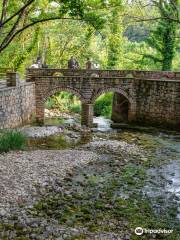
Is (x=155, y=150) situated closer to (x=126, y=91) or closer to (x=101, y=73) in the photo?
(x=126, y=91)

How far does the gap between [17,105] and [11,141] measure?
231 inches

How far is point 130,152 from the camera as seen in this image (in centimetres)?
1909

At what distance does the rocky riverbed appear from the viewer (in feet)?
33.4

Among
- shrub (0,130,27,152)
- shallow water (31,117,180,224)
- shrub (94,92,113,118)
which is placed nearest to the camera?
shallow water (31,117,180,224)

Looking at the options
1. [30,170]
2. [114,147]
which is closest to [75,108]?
[114,147]

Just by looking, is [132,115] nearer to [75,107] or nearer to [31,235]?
[75,107]

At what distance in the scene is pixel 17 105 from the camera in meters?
22.7

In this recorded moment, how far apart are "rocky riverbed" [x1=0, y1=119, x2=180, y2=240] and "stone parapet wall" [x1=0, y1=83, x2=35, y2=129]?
2372 mm

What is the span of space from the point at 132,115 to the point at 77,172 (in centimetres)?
1248

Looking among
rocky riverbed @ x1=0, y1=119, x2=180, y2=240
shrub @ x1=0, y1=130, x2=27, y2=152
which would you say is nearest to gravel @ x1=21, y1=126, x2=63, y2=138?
rocky riverbed @ x1=0, y1=119, x2=180, y2=240

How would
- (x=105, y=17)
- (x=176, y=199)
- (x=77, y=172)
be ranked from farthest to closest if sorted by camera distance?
(x=105, y=17) < (x=77, y=172) < (x=176, y=199)

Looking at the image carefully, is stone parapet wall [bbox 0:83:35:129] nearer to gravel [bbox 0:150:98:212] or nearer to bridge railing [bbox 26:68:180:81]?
bridge railing [bbox 26:68:180:81]

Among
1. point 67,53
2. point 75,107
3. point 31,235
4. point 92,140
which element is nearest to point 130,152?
point 92,140

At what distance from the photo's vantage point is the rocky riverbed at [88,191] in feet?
33.4
